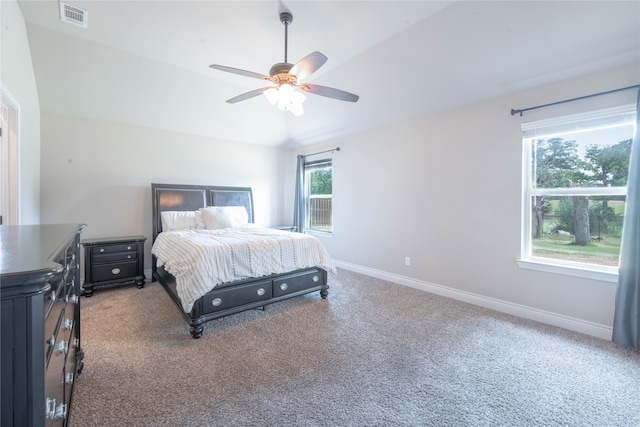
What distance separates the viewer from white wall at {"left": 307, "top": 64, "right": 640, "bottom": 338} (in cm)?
262

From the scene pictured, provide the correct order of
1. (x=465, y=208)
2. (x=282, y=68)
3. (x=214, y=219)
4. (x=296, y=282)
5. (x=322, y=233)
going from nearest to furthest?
(x=282, y=68)
(x=296, y=282)
(x=465, y=208)
(x=214, y=219)
(x=322, y=233)

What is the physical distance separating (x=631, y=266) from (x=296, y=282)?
3.03 metres

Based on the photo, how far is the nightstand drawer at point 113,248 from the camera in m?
3.50

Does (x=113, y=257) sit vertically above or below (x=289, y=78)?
below

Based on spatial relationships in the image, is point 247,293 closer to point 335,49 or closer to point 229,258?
point 229,258

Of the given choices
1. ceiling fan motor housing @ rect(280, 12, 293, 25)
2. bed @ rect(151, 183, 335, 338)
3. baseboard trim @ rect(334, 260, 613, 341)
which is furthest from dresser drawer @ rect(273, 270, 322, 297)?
ceiling fan motor housing @ rect(280, 12, 293, 25)

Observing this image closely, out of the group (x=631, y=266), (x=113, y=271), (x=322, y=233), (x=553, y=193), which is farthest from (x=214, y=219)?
(x=631, y=266)

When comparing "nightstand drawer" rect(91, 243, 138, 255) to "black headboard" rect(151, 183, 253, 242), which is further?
"black headboard" rect(151, 183, 253, 242)

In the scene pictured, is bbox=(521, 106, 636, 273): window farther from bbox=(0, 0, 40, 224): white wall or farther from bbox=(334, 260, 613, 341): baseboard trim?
bbox=(0, 0, 40, 224): white wall

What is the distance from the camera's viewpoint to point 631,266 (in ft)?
7.39

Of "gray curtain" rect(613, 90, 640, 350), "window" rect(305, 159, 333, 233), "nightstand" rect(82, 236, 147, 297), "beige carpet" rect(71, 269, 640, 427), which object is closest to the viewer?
"beige carpet" rect(71, 269, 640, 427)

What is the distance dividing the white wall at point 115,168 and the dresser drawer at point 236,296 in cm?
241

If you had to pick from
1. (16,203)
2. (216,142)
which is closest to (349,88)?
(216,142)

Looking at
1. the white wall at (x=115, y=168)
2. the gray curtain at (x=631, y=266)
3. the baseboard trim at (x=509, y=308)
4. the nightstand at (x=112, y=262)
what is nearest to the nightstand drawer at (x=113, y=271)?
the nightstand at (x=112, y=262)
